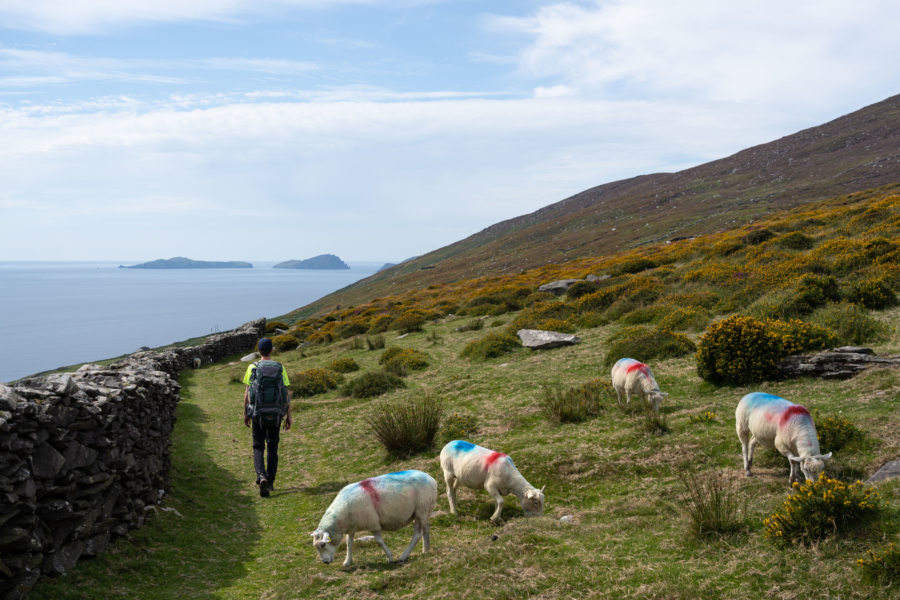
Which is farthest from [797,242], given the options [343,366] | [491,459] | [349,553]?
[349,553]

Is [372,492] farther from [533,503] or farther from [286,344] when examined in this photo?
[286,344]

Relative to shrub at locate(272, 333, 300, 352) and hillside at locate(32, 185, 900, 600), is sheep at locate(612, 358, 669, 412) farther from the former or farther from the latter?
shrub at locate(272, 333, 300, 352)

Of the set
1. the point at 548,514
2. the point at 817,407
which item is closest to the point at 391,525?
the point at 548,514

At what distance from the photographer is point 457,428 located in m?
12.3

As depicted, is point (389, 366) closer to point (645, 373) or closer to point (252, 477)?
point (252, 477)

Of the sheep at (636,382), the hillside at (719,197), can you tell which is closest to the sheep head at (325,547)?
the sheep at (636,382)

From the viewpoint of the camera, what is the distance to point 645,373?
11.7 metres

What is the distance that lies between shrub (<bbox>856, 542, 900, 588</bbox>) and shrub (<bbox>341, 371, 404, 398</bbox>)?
1480 cm

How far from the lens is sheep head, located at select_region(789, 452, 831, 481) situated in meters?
6.68

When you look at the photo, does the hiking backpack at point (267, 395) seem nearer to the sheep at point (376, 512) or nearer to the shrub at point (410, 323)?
the sheep at point (376, 512)

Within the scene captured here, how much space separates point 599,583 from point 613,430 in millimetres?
5577

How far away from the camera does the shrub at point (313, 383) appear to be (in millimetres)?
19797

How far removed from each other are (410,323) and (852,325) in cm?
2298

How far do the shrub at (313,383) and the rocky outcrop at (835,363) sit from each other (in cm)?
1467
